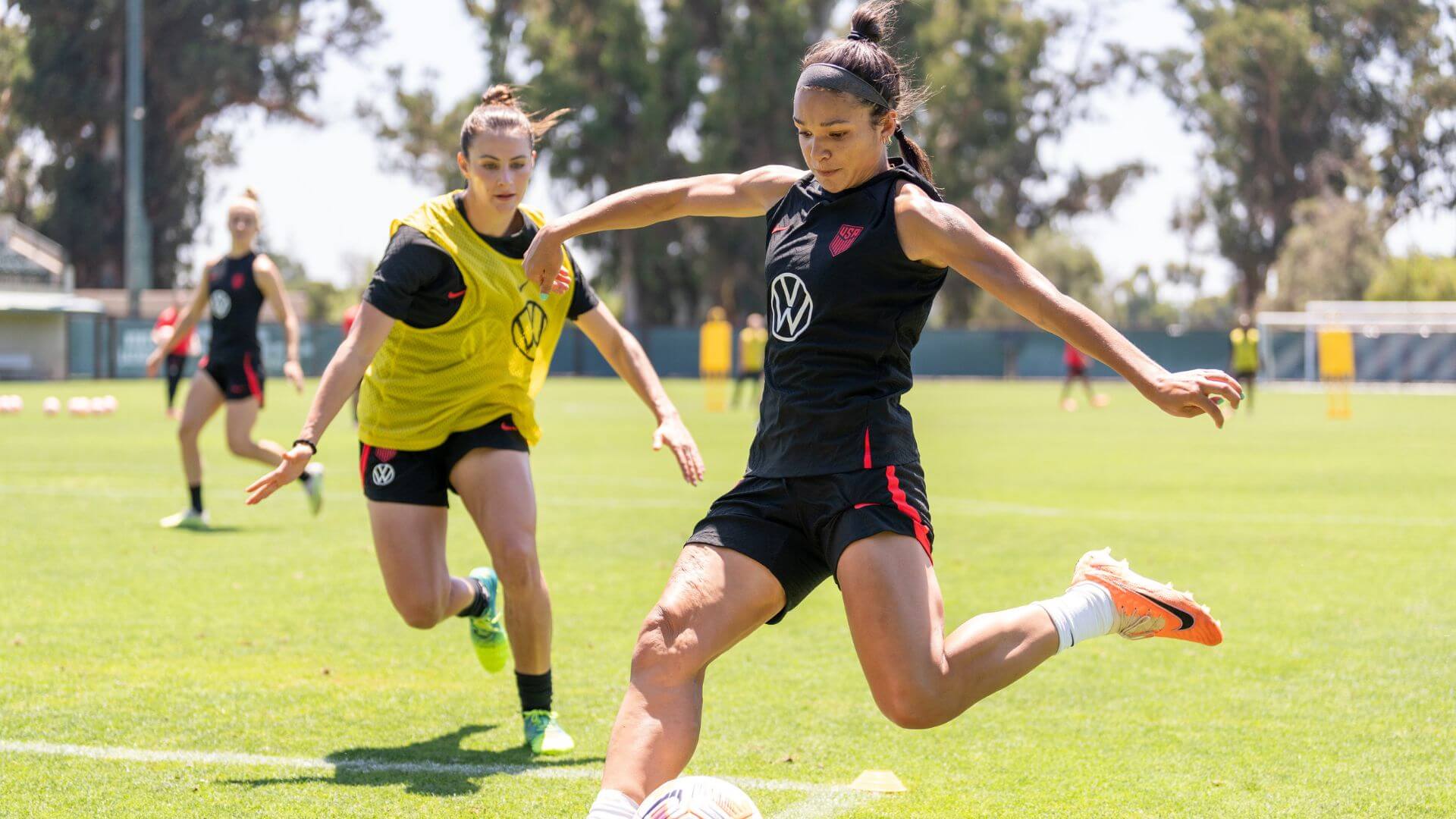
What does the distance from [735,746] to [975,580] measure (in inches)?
160

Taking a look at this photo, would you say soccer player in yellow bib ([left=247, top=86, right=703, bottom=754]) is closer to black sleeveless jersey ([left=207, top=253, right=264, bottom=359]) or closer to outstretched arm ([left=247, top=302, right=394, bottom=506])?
outstretched arm ([left=247, top=302, right=394, bottom=506])

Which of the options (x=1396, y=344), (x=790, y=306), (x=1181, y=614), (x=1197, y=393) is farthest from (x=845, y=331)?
(x=1396, y=344)

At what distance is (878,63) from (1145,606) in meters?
1.77

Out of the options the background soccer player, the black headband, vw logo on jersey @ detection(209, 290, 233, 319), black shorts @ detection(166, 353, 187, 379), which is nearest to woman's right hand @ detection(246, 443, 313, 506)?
the black headband

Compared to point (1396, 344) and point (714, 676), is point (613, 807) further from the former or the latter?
point (1396, 344)

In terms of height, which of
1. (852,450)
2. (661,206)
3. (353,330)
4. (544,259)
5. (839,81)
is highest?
(839,81)

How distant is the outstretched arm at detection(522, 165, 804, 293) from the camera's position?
14.7 feet

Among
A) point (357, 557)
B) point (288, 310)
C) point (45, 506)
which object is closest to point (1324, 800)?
point (357, 557)

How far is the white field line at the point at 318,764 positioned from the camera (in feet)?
16.9

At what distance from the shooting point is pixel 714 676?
22.3 feet

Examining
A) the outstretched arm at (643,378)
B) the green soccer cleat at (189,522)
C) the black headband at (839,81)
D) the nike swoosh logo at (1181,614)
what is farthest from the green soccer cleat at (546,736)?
the green soccer cleat at (189,522)

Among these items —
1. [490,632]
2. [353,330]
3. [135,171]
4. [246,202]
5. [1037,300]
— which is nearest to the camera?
[1037,300]

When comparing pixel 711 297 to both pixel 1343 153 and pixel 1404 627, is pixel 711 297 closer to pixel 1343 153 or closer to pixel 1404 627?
pixel 1343 153

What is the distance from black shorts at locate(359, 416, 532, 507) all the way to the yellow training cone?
70.6 inches
